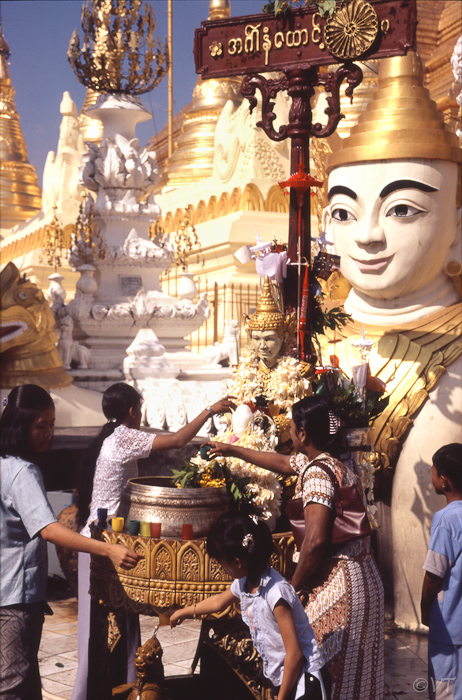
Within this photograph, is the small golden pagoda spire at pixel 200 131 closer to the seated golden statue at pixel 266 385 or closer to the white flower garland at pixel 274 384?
the seated golden statue at pixel 266 385

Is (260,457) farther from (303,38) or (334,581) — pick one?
(303,38)

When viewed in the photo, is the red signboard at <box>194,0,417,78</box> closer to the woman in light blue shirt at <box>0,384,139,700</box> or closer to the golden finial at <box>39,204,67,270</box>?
the woman in light blue shirt at <box>0,384,139,700</box>

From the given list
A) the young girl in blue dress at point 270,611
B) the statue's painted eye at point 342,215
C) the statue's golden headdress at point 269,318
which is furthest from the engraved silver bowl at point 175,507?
the statue's painted eye at point 342,215

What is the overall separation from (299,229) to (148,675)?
7.23ft

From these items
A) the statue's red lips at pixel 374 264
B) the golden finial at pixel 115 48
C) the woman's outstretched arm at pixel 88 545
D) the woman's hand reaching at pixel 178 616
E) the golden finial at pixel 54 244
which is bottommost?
the woman's hand reaching at pixel 178 616

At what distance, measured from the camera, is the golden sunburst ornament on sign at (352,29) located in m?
4.29

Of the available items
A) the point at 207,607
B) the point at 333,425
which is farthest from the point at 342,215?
the point at 207,607

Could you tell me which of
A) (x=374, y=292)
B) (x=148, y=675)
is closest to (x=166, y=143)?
(x=374, y=292)

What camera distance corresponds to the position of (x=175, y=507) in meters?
3.28

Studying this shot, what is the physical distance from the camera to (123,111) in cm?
967

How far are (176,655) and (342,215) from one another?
8.69 feet

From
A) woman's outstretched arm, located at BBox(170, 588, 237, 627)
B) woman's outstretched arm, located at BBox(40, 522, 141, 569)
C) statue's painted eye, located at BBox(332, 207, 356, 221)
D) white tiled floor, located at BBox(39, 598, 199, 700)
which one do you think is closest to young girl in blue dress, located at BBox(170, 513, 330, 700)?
woman's outstretched arm, located at BBox(170, 588, 237, 627)

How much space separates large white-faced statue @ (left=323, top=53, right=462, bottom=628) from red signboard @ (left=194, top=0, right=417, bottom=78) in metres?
1.01

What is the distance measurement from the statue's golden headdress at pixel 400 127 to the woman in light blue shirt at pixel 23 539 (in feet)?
10.0
